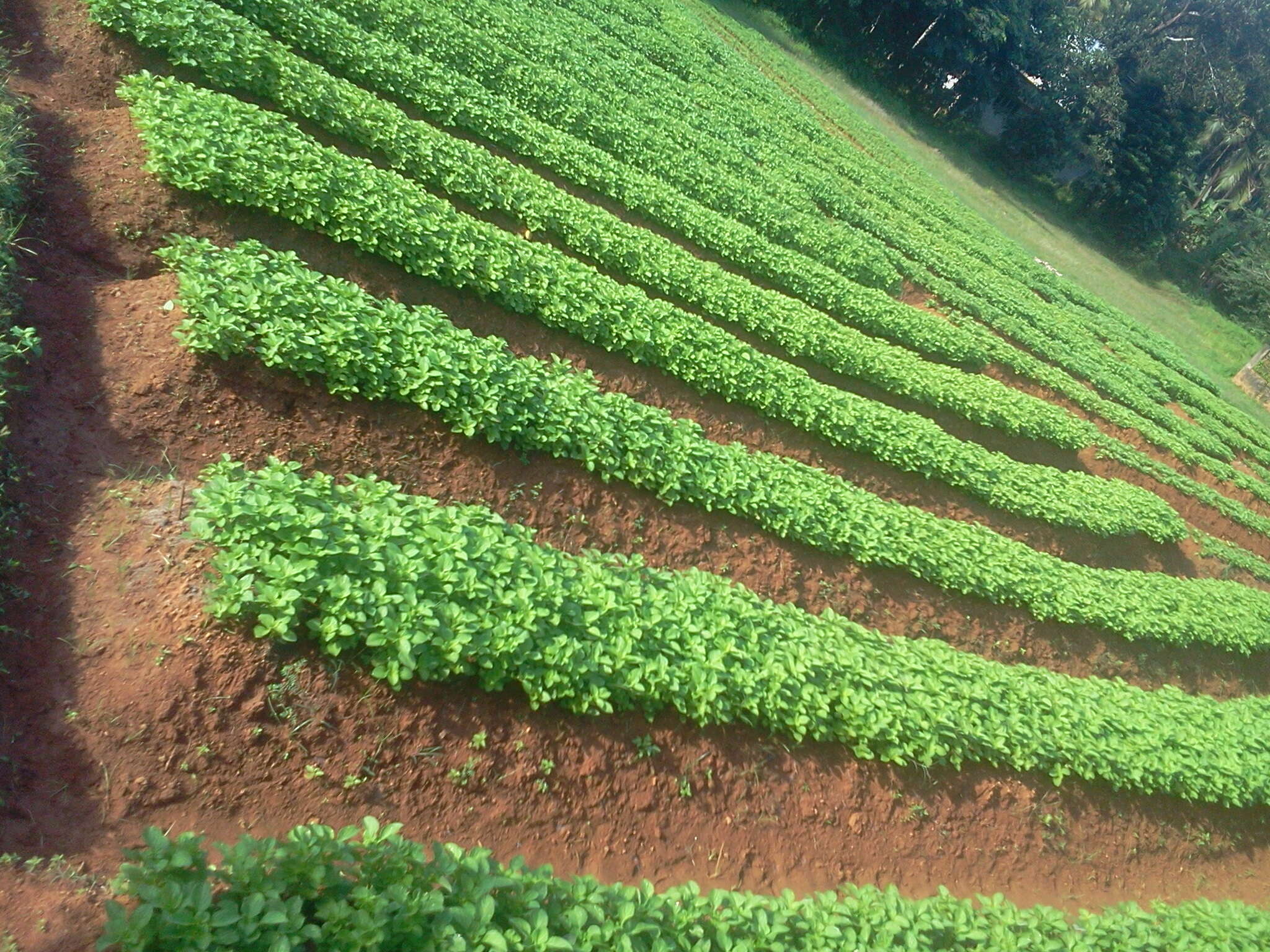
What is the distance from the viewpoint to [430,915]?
380 cm

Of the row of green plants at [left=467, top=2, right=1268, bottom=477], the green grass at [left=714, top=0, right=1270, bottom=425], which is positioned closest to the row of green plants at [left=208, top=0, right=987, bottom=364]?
the row of green plants at [left=467, top=2, right=1268, bottom=477]

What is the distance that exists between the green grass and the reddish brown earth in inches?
1196

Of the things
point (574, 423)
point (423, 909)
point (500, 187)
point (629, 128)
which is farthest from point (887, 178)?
point (423, 909)

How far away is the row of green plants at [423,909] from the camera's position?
3.17 m

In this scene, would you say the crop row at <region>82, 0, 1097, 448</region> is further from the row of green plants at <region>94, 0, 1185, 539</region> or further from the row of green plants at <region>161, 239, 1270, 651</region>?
the row of green plants at <region>161, 239, 1270, 651</region>

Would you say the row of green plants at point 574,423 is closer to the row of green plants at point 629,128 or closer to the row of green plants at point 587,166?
the row of green plants at point 587,166

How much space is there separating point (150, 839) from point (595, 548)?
5.27 metres

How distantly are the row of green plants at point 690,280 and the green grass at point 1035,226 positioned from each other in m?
22.2

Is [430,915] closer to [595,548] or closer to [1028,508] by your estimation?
[595,548]

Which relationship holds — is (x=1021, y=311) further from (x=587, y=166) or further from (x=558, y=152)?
(x=558, y=152)

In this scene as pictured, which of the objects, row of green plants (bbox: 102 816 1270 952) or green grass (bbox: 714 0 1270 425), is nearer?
row of green plants (bbox: 102 816 1270 952)

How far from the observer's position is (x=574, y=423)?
27.3ft

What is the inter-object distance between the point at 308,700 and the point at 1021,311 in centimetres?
2350

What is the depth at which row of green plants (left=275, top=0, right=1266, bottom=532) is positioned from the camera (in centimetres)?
1166
